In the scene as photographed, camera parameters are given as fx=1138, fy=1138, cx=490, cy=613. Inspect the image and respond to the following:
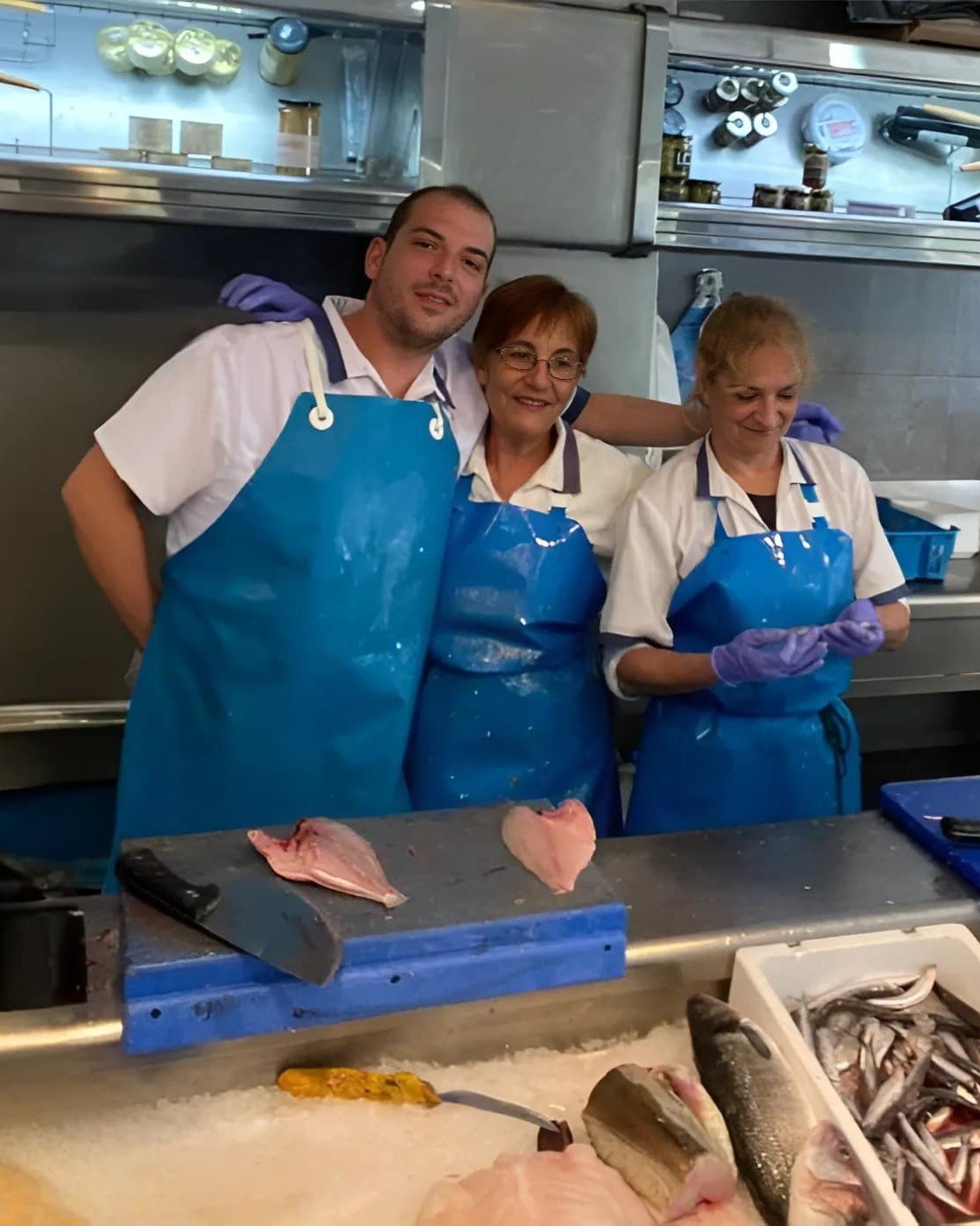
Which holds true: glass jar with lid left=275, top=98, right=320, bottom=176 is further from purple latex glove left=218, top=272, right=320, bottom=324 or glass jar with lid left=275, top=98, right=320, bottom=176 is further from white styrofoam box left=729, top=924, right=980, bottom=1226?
white styrofoam box left=729, top=924, right=980, bottom=1226

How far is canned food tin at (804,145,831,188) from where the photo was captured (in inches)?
124

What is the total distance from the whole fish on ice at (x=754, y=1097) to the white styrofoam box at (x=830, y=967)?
0.03 meters

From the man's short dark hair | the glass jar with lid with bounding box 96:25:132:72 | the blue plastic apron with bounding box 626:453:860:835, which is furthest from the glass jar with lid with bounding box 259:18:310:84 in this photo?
the blue plastic apron with bounding box 626:453:860:835

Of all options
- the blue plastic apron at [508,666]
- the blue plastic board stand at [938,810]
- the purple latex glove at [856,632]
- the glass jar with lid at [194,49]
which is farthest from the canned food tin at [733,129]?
the blue plastic board stand at [938,810]

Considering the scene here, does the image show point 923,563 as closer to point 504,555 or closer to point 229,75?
point 504,555

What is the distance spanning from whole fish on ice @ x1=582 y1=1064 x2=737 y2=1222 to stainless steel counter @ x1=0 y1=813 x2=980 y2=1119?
137mm

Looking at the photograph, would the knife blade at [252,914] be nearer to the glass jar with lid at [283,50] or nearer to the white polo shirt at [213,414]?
the white polo shirt at [213,414]

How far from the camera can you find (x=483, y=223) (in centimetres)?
205

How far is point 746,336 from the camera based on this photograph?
6.60 ft

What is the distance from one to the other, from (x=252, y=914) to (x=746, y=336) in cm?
139

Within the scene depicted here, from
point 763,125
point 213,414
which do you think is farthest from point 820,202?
point 213,414

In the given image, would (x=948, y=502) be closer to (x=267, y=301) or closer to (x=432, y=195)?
(x=432, y=195)

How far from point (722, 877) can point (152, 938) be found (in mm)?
666

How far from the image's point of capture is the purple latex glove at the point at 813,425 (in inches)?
92.2
